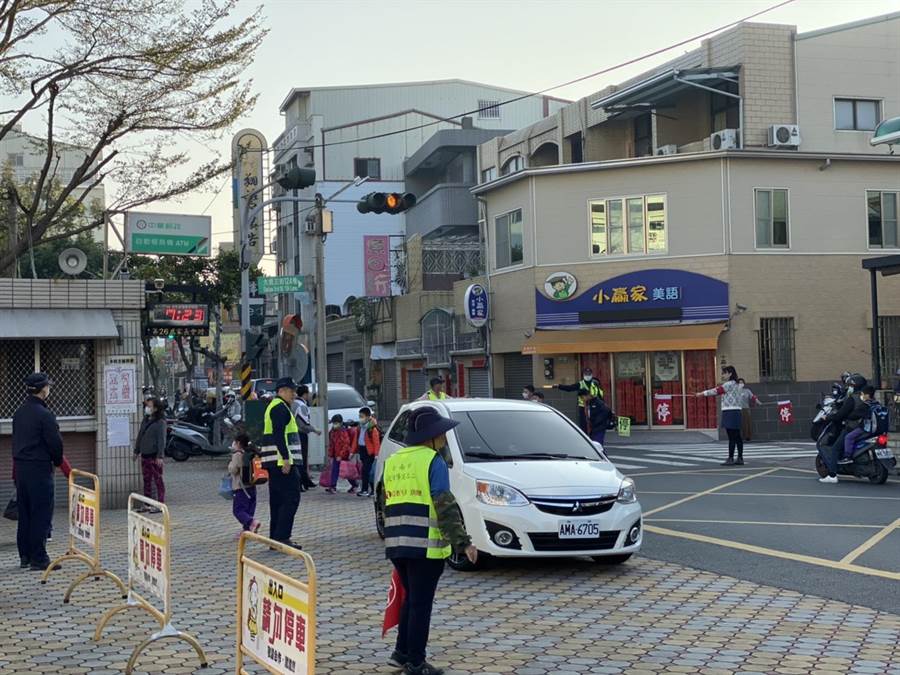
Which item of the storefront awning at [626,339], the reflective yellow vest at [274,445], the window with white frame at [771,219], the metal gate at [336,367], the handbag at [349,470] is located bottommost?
the handbag at [349,470]

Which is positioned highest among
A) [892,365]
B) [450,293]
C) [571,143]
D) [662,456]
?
[571,143]

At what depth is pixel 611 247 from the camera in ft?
106

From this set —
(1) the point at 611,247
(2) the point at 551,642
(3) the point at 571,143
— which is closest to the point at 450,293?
(3) the point at 571,143

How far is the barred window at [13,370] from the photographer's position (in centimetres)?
1662

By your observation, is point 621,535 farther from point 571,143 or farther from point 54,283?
point 571,143

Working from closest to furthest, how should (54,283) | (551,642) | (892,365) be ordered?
(551,642)
(54,283)
(892,365)

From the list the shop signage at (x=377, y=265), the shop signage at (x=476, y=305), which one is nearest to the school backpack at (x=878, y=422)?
the shop signage at (x=476, y=305)

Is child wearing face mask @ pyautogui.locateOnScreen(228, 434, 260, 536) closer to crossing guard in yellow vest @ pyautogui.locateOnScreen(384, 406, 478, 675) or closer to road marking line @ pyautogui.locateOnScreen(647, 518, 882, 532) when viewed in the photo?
road marking line @ pyautogui.locateOnScreen(647, 518, 882, 532)

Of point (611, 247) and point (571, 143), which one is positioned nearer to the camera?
point (611, 247)

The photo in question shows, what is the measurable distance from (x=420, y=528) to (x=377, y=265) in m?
37.1

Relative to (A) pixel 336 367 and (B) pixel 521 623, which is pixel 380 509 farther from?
(A) pixel 336 367

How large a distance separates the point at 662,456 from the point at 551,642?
56.4ft

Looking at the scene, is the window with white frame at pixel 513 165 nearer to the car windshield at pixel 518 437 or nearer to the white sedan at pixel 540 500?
the car windshield at pixel 518 437

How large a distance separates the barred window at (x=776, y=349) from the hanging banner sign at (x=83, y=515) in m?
23.2
